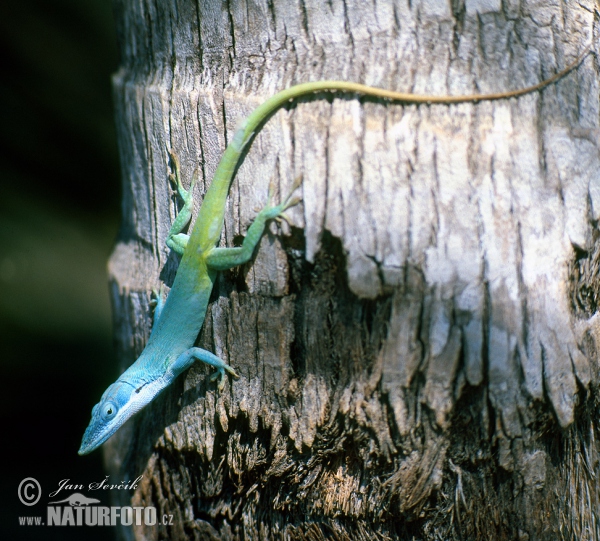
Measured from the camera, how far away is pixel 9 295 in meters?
4.12

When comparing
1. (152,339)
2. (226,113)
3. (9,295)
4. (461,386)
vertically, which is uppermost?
(226,113)

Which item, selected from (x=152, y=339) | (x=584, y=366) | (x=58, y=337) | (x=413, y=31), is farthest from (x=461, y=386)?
(x=58, y=337)

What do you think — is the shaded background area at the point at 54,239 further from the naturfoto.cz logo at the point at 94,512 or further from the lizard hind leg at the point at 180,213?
the lizard hind leg at the point at 180,213

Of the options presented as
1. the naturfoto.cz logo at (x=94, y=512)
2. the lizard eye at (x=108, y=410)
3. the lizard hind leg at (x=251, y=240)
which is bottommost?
the naturfoto.cz logo at (x=94, y=512)

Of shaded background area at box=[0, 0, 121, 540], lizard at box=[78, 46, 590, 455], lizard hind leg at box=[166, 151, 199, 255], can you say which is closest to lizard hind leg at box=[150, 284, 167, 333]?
lizard at box=[78, 46, 590, 455]

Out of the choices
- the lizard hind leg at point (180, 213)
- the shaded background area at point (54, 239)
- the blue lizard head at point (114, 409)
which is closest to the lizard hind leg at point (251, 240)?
the lizard hind leg at point (180, 213)

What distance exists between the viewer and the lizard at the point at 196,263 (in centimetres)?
167

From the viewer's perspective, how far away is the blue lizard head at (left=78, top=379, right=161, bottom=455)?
2223mm

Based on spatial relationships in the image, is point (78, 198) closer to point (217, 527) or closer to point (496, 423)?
point (217, 527)

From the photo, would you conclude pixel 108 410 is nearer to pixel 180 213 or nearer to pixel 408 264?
pixel 180 213

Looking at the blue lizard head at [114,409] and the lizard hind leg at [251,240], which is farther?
the blue lizard head at [114,409]

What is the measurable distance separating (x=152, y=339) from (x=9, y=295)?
253 centimetres

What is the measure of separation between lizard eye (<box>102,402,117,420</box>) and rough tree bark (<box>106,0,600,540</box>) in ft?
1.71

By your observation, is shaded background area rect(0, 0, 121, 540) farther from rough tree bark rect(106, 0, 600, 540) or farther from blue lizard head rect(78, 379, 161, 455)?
rough tree bark rect(106, 0, 600, 540)
